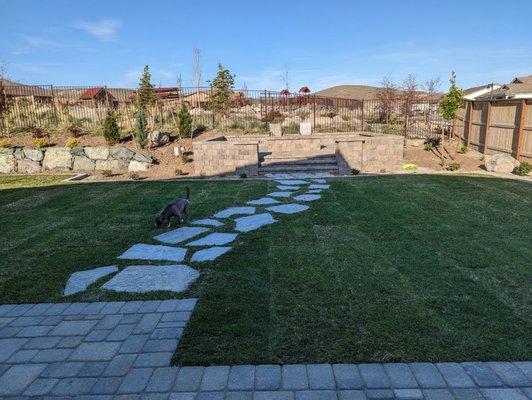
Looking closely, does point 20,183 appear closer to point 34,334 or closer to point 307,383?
point 34,334

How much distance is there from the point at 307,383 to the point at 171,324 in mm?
1208

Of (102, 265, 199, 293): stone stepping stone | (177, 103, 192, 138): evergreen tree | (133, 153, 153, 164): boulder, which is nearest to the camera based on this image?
(102, 265, 199, 293): stone stepping stone

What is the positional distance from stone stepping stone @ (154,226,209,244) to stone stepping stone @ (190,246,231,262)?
0.56m

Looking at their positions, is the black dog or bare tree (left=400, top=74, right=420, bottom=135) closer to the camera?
the black dog

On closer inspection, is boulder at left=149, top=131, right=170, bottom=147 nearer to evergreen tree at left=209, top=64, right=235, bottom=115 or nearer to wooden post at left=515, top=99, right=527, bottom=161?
evergreen tree at left=209, top=64, right=235, bottom=115

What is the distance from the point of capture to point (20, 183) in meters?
9.77

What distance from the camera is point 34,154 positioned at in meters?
12.2

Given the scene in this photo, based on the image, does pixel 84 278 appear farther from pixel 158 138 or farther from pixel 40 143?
pixel 40 143

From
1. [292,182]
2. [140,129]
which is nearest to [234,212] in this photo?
[292,182]

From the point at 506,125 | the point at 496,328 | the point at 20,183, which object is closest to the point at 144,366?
the point at 496,328

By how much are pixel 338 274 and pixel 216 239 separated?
1.80 m

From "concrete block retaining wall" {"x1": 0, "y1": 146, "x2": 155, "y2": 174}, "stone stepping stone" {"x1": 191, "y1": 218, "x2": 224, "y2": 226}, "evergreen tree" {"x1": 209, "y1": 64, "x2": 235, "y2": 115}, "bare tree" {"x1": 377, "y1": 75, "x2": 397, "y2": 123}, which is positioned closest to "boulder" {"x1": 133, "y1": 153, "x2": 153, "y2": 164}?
"concrete block retaining wall" {"x1": 0, "y1": 146, "x2": 155, "y2": 174}

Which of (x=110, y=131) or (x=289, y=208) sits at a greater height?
(x=110, y=131)

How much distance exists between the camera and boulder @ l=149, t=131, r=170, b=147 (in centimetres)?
1299
